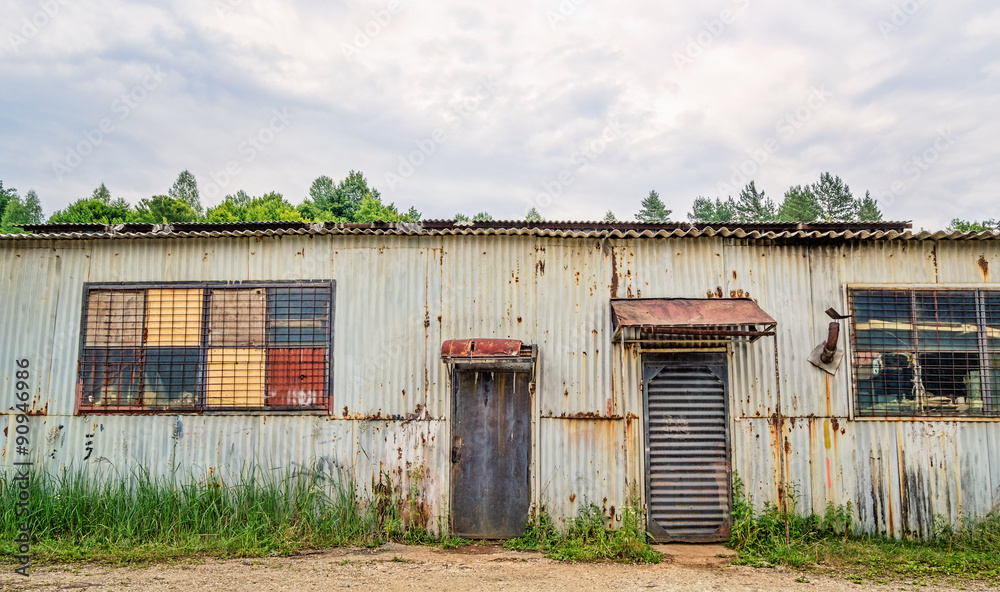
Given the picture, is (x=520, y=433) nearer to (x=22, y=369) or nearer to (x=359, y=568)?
(x=359, y=568)

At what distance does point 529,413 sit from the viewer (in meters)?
7.13

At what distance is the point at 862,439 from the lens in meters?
7.06

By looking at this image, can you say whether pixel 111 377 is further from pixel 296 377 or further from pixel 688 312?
pixel 688 312

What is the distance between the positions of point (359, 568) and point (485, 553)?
54.1 inches

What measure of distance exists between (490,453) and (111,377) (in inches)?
186

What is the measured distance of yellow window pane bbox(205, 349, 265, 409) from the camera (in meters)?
7.28

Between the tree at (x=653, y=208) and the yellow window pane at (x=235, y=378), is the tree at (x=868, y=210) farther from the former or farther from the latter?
the yellow window pane at (x=235, y=378)

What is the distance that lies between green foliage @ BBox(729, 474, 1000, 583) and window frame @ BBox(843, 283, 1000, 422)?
3.51ft

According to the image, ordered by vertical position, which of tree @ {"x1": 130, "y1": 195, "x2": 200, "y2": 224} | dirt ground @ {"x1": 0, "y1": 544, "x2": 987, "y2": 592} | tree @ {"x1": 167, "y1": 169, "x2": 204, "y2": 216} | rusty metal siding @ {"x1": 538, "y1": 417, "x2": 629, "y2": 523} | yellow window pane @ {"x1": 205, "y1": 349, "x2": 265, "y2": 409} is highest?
tree @ {"x1": 167, "y1": 169, "x2": 204, "y2": 216}

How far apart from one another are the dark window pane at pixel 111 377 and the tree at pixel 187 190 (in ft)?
136

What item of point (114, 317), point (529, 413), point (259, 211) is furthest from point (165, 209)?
point (529, 413)

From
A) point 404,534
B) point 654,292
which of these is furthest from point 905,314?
point 404,534

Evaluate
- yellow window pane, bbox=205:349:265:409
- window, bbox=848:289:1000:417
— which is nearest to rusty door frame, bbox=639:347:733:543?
window, bbox=848:289:1000:417

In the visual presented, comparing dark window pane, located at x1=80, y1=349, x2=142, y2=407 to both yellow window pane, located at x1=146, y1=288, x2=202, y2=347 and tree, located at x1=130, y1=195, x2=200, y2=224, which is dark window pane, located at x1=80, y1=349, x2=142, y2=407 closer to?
yellow window pane, located at x1=146, y1=288, x2=202, y2=347
